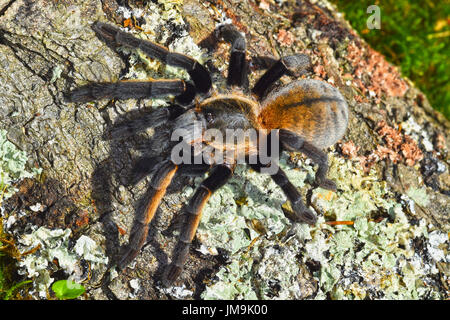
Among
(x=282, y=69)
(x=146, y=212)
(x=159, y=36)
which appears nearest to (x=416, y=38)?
(x=282, y=69)

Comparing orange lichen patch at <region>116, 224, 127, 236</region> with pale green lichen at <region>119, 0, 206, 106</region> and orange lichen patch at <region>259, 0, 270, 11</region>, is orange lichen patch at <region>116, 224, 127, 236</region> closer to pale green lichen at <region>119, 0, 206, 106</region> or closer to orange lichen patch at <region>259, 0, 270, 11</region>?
pale green lichen at <region>119, 0, 206, 106</region>

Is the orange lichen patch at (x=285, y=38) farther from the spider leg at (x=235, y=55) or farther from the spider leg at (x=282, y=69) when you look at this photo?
the spider leg at (x=235, y=55)

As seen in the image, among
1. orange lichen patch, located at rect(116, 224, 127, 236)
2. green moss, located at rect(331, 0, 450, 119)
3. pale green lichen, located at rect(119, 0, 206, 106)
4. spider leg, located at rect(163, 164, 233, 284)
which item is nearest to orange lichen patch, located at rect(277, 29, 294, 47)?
pale green lichen, located at rect(119, 0, 206, 106)

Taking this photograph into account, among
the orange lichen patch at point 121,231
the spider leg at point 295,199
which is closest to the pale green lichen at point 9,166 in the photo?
the orange lichen patch at point 121,231

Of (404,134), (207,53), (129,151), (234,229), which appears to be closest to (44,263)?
(129,151)

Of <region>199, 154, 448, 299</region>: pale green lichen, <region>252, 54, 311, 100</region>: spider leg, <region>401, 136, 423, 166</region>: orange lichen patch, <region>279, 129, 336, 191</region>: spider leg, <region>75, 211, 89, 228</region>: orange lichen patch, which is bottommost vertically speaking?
<region>199, 154, 448, 299</region>: pale green lichen

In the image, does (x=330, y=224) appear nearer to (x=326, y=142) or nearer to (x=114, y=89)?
(x=326, y=142)
